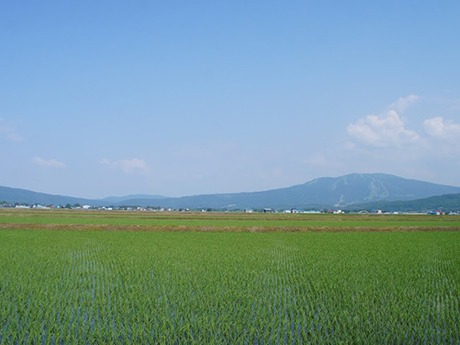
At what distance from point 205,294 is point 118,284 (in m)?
2.38

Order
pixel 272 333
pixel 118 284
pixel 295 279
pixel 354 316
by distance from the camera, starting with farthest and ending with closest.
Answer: pixel 295 279 → pixel 118 284 → pixel 354 316 → pixel 272 333

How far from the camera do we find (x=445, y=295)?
30.0ft

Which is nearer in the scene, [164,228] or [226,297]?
[226,297]

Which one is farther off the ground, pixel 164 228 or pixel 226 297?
pixel 164 228

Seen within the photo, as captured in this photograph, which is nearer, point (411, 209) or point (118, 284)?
point (118, 284)

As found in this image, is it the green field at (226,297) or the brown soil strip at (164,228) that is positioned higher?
the brown soil strip at (164,228)

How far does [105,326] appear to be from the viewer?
647 centimetres

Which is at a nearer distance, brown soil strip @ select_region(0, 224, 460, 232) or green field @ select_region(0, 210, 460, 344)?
green field @ select_region(0, 210, 460, 344)

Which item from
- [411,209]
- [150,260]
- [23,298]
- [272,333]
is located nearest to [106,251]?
[150,260]

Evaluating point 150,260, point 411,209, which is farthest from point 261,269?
point 411,209

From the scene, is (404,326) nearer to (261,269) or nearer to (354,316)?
(354,316)

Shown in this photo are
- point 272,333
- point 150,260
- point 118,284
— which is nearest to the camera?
point 272,333

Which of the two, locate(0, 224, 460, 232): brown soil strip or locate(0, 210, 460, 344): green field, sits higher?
locate(0, 224, 460, 232): brown soil strip

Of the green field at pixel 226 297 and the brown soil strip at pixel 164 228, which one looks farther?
the brown soil strip at pixel 164 228
